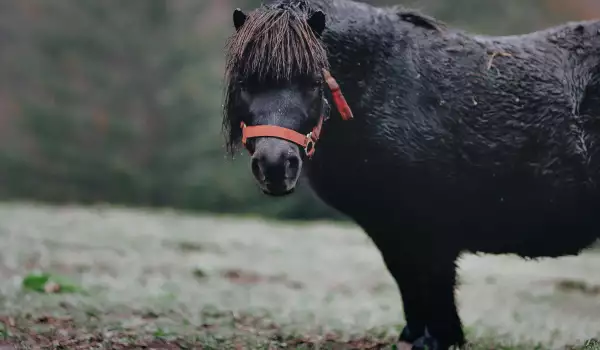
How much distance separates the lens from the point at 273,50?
4.58 metres

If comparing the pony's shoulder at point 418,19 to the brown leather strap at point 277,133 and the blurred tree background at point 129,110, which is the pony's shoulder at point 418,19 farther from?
the blurred tree background at point 129,110

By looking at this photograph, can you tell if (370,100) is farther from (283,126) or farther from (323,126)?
(283,126)

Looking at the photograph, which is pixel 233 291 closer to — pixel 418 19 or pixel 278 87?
pixel 418 19

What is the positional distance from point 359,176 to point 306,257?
25.9 ft

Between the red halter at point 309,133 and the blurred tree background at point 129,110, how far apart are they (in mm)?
18597

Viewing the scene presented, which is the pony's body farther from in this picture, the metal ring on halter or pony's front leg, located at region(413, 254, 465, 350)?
the metal ring on halter

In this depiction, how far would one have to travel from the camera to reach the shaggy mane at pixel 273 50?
4.60 meters

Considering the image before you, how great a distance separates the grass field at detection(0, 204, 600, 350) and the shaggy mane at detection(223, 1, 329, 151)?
80.6 inches

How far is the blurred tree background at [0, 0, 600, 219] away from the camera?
24.1 metres

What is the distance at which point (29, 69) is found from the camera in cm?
2628

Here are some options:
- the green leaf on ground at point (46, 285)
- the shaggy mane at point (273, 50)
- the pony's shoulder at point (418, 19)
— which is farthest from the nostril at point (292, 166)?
the green leaf on ground at point (46, 285)

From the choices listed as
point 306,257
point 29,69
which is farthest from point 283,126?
point 29,69

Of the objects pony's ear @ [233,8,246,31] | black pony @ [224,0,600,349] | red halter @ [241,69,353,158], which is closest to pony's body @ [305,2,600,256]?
black pony @ [224,0,600,349]

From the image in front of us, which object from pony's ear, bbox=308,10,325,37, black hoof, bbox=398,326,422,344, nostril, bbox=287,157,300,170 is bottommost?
black hoof, bbox=398,326,422,344
